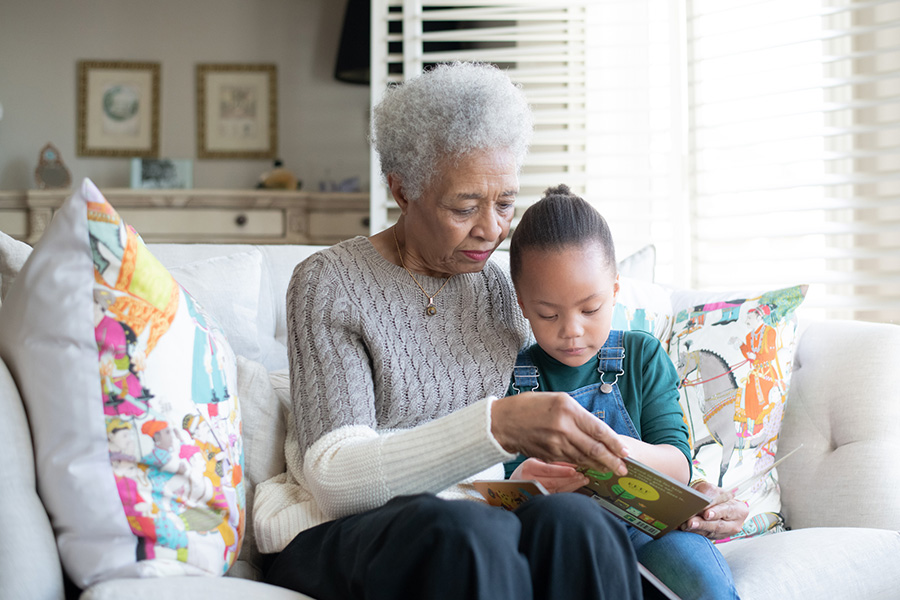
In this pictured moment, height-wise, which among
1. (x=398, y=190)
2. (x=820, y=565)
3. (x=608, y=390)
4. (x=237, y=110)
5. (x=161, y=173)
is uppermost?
(x=237, y=110)

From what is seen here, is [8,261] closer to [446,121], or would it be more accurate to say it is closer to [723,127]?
[446,121]

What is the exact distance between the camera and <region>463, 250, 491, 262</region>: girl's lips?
1384 millimetres

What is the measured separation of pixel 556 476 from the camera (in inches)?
45.7

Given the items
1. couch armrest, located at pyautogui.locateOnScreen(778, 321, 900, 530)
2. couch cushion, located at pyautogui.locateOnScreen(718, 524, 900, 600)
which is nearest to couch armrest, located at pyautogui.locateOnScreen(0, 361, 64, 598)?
couch cushion, located at pyautogui.locateOnScreen(718, 524, 900, 600)

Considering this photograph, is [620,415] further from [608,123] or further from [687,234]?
[608,123]

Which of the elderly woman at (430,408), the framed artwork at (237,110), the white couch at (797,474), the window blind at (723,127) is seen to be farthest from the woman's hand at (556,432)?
the framed artwork at (237,110)

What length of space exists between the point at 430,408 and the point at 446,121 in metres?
0.47

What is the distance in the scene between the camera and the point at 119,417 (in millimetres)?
1028

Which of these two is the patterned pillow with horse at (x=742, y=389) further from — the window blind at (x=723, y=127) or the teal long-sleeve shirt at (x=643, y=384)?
the window blind at (x=723, y=127)

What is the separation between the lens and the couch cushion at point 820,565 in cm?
122

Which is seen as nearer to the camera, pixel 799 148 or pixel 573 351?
pixel 573 351

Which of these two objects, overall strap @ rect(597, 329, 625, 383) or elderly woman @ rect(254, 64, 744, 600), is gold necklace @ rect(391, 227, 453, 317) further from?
overall strap @ rect(597, 329, 625, 383)

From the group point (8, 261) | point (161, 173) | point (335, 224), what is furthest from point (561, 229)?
point (161, 173)

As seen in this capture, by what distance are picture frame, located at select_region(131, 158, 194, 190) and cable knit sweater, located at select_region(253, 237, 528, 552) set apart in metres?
3.01
